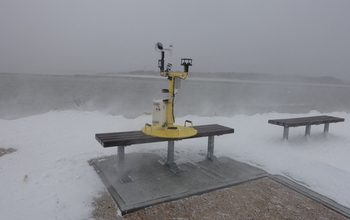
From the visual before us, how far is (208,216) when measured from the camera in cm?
313

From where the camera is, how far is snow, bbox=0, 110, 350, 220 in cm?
343

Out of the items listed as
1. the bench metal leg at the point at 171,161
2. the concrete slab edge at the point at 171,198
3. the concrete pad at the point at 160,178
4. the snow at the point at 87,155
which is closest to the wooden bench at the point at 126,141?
the bench metal leg at the point at 171,161

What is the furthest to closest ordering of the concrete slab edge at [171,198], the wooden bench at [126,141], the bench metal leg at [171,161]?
the bench metal leg at [171,161] < the wooden bench at [126,141] < the concrete slab edge at [171,198]

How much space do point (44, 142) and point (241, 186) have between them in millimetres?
5336

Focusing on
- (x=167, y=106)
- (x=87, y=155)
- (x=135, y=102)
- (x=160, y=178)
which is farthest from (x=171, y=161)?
(x=135, y=102)

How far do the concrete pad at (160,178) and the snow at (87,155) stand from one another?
32cm

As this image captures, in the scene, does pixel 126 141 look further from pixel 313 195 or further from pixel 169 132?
pixel 313 195

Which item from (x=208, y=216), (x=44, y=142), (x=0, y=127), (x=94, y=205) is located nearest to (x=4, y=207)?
(x=94, y=205)

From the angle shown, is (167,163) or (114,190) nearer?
(114,190)

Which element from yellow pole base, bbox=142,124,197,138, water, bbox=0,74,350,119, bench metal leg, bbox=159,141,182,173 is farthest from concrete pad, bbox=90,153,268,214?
water, bbox=0,74,350,119

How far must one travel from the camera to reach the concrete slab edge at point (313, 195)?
3.40 m

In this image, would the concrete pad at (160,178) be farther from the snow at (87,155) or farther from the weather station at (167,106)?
the weather station at (167,106)

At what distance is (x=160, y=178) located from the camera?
4266mm

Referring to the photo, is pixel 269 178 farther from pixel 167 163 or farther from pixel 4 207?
pixel 4 207
